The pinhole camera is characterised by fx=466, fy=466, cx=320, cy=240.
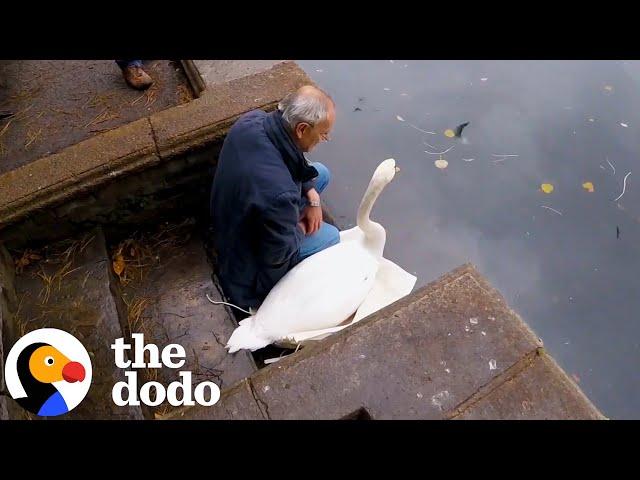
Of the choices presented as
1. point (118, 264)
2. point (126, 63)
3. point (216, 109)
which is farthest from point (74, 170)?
point (126, 63)

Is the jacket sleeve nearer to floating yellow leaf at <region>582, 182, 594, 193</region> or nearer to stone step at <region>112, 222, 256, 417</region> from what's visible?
stone step at <region>112, 222, 256, 417</region>

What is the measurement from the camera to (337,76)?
15.3ft

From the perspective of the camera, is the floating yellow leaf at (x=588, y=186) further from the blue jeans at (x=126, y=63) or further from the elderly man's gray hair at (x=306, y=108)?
the blue jeans at (x=126, y=63)

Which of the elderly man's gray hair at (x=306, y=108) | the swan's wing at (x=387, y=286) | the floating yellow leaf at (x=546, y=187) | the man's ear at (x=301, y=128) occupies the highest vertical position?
the elderly man's gray hair at (x=306, y=108)

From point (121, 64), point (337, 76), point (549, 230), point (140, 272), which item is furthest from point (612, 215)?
point (121, 64)

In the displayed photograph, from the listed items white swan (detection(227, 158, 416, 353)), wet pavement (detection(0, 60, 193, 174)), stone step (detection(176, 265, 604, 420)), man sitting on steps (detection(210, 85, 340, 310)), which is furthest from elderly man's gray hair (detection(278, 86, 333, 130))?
wet pavement (detection(0, 60, 193, 174))

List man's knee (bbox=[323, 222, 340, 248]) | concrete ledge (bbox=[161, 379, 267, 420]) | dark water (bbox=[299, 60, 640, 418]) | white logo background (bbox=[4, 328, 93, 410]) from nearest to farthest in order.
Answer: concrete ledge (bbox=[161, 379, 267, 420]), white logo background (bbox=[4, 328, 93, 410]), man's knee (bbox=[323, 222, 340, 248]), dark water (bbox=[299, 60, 640, 418])

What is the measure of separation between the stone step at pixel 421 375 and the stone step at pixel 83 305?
28.1 inches

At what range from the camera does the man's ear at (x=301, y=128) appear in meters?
2.27

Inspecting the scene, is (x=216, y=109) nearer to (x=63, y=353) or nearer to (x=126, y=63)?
(x=63, y=353)

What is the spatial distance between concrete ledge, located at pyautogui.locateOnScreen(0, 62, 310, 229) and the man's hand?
66 cm

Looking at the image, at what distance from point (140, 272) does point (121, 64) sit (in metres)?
2.09

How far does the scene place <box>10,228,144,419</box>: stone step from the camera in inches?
85.9

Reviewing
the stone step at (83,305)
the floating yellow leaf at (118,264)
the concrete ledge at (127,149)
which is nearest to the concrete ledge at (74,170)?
the concrete ledge at (127,149)
